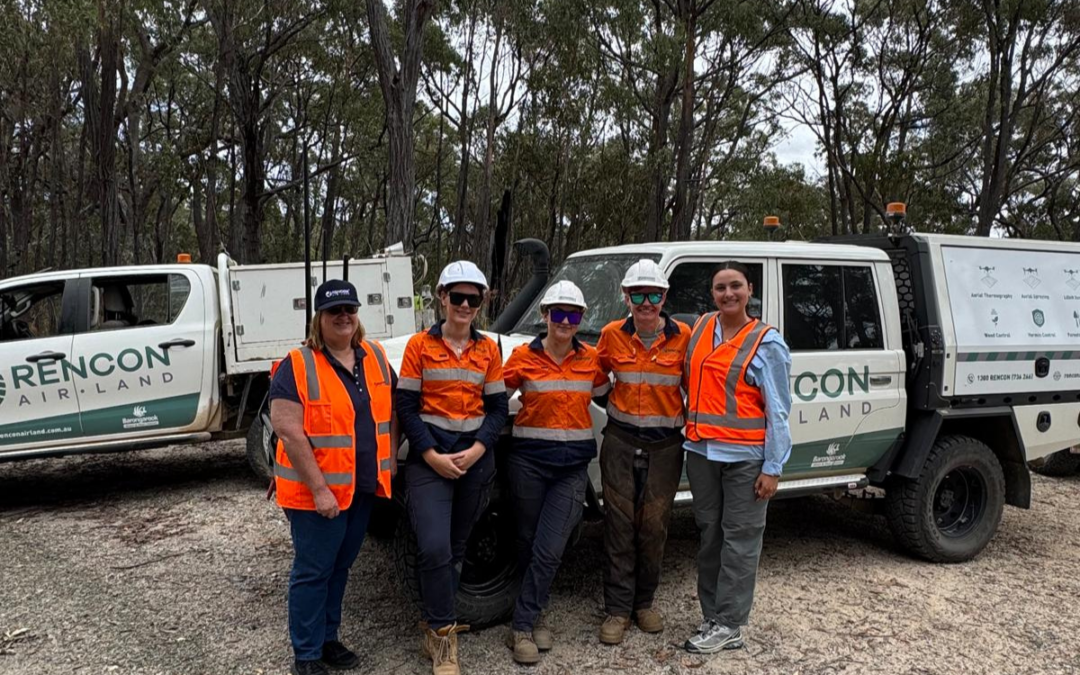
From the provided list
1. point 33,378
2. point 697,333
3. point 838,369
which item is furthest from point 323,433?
point 33,378

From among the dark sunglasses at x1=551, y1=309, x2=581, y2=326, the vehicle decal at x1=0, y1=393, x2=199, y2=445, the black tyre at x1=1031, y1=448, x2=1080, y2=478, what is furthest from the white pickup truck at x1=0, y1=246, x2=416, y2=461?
the black tyre at x1=1031, y1=448, x2=1080, y2=478

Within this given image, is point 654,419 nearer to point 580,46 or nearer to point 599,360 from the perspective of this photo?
point 599,360

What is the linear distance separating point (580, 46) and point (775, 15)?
215 inches

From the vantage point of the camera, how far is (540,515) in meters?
3.80

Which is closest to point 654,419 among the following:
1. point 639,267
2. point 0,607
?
point 639,267

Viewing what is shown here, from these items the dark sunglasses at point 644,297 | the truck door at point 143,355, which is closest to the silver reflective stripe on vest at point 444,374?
the dark sunglasses at point 644,297

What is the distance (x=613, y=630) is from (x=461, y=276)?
6.33 feet

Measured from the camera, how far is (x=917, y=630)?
421cm

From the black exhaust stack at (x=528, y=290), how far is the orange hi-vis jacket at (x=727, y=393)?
1605mm

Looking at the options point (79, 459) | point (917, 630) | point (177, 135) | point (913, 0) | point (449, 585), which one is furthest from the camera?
point (177, 135)

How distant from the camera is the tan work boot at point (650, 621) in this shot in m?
4.06

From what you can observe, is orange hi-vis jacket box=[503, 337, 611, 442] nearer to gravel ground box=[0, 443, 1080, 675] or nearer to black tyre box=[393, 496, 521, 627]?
black tyre box=[393, 496, 521, 627]

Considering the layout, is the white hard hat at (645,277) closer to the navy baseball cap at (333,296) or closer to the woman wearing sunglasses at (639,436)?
the woman wearing sunglasses at (639,436)

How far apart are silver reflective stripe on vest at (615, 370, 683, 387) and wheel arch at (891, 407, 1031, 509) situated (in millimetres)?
2181
